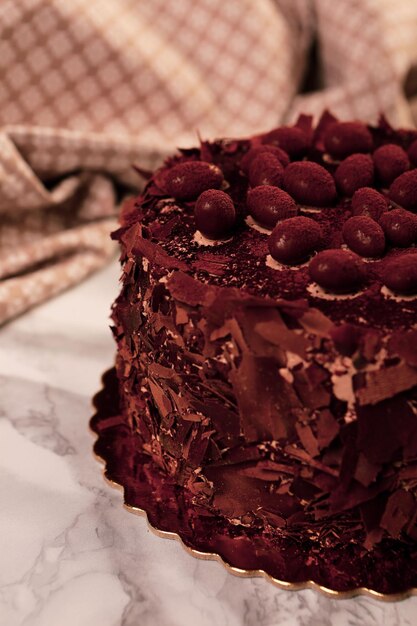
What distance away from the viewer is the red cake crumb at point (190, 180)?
4.42 feet

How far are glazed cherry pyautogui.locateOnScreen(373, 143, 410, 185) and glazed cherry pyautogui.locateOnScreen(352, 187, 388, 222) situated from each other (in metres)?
0.13

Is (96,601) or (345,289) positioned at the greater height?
(345,289)

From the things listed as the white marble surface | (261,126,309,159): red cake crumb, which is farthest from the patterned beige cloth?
(261,126,309,159): red cake crumb

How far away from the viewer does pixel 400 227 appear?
1.19m

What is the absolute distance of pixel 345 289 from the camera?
108 centimetres

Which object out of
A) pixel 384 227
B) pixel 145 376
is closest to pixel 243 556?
pixel 145 376

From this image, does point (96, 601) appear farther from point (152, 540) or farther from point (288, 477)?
point (288, 477)

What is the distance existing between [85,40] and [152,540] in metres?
1.63

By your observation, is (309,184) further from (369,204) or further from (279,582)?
(279,582)

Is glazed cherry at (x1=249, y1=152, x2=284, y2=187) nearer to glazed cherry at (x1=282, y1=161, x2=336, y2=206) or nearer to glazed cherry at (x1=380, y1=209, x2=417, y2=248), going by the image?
glazed cherry at (x1=282, y1=161, x2=336, y2=206)

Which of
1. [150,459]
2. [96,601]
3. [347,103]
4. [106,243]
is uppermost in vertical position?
[347,103]

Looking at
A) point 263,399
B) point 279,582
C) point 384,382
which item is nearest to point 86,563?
point 279,582

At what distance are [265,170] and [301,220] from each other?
0.77 ft

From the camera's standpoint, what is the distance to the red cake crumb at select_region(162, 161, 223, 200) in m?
1.35
